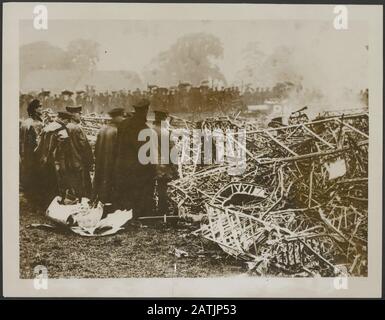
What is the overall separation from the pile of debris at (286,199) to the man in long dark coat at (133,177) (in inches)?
3.3

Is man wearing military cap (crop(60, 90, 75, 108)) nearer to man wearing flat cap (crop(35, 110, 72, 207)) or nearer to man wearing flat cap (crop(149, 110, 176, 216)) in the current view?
man wearing flat cap (crop(35, 110, 72, 207))

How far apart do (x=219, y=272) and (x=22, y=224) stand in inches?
25.7

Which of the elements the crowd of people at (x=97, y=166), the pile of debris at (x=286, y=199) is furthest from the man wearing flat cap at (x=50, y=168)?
the pile of debris at (x=286, y=199)

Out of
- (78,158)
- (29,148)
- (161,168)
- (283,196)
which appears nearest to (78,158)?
(78,158)

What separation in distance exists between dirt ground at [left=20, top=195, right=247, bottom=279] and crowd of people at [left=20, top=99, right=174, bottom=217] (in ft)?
0.23

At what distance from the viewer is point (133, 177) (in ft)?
5.20

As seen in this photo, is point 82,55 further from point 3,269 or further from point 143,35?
point 3,269

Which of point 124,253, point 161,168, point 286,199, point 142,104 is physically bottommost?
point 124,253

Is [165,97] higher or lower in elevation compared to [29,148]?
higher

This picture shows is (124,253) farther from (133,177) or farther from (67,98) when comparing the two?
(67,98)

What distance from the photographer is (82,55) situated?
1.58m

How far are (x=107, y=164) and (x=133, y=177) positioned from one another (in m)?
0.09

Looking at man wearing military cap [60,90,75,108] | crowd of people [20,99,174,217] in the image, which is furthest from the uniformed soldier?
man wearing military cap [60,90,75,108]

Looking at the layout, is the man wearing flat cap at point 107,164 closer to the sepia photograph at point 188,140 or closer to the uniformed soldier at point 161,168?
the sepia photograph at point 188,140
